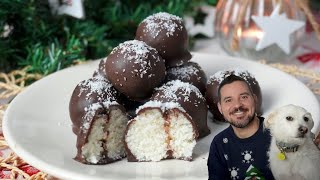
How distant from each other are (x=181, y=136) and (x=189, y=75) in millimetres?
247

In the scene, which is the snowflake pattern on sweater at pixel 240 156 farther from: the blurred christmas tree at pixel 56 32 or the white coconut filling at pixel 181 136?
the blurred christmas tree at pixel 56 32

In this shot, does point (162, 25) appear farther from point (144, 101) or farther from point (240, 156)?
point (240, 156)

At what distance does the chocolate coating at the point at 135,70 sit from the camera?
1.04 m

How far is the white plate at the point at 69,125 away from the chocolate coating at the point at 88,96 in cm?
4

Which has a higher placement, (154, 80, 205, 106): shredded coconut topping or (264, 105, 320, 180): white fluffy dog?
(264, 105, 320, 180): white fluffy dog

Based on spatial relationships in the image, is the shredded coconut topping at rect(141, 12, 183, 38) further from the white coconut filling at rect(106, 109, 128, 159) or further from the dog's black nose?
the dog's black nose

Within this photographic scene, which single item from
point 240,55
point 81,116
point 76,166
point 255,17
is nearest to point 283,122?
point 76,166

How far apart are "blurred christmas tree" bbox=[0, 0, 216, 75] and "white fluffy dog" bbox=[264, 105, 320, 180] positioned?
107 centimetres

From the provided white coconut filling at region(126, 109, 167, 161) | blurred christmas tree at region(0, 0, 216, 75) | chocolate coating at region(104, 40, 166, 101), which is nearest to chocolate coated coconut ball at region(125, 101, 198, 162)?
white coconut filling at region(126, 109, 167, 161)

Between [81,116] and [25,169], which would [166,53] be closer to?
[81,116]

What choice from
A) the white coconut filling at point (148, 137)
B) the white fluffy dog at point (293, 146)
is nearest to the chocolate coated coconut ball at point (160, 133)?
the white coconut filling at point (148, 137)

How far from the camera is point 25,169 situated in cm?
105

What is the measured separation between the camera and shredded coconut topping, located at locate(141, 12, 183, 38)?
1.15 metres

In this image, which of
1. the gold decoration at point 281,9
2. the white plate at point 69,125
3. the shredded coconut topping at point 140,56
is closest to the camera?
the white plate at point 69,125
